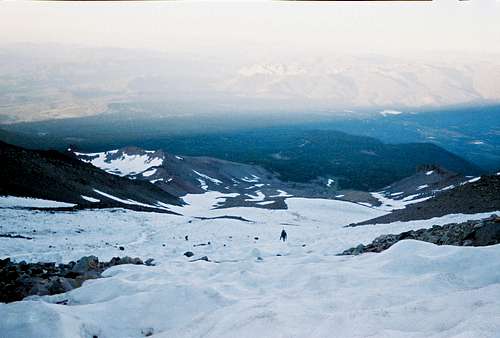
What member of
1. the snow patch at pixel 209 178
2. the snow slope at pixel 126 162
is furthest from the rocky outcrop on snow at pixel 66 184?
the snow patch at pixel 209 178

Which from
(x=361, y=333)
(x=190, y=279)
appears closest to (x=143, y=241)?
(x=190, y=279)

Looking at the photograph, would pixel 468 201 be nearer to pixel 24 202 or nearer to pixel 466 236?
pixel 466 236

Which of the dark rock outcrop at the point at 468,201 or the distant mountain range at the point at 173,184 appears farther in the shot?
the distant mountain range at the point at 173,184

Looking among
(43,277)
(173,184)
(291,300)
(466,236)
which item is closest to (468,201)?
(466,236)

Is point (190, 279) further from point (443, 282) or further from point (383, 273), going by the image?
point (443, 282)

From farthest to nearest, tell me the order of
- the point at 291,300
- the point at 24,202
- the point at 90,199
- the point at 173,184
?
the point at 173,184 → the point at 90,199 → the point at 24,202 → the point at 291,300

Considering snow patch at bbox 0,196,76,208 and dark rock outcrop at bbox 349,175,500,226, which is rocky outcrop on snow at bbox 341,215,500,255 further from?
snow patch at bbox 0,196,76,208

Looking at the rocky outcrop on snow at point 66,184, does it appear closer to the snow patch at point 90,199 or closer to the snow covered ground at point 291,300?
the snow patch at point 90,199

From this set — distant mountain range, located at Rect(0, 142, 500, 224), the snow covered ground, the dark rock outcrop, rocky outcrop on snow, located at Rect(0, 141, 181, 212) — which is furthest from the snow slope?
the snow covered ground

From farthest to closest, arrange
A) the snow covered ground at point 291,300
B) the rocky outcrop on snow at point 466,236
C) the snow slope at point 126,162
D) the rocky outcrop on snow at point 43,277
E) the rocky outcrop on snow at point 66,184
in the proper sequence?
the snow slope at point 126,162
the rocky outcrop on snow at point 66,184
the rocky outcrop on snow at point 466,236
the rocky outcrop on snow at point 43,277
the snow covered ground at point 291,300
